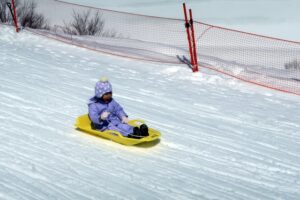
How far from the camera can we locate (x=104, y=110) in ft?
23.2

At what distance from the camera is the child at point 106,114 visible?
270 inches

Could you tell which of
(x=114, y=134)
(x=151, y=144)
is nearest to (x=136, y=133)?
(x=114, y=134)

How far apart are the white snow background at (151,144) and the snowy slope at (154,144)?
0.5 inches

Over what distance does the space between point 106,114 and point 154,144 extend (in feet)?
2.62

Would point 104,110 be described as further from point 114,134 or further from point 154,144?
point 154,144

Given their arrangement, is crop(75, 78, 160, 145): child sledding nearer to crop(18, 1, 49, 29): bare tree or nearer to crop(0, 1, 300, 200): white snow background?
crop(0, 1, 300, 200): white snow background

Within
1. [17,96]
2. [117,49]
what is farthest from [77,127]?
[117,49]

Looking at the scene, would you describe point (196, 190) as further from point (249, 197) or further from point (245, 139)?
point (245, 139)

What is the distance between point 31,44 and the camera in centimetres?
1501

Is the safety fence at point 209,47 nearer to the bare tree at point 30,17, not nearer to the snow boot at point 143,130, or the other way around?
the snow boot at point 143,130

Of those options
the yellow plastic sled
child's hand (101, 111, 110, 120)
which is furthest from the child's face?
the yellow plastic sled

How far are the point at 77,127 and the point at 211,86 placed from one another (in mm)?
4729

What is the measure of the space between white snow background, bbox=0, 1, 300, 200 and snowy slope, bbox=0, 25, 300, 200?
0.01 m

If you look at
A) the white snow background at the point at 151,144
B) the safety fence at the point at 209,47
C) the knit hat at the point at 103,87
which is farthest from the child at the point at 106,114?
the safety fence at the point at 209,47
